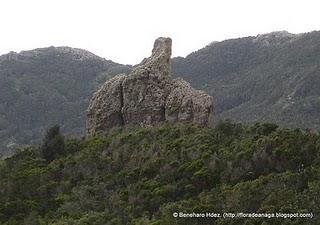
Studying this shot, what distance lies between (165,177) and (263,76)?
276ft

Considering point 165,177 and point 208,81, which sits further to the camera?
point 208,81

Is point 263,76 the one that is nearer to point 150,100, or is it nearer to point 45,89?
point 45,89

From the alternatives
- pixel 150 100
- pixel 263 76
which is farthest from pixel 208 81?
pixel 150 100

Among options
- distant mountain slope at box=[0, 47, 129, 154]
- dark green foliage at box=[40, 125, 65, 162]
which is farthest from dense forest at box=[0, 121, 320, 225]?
distant mountain slope at box=[0, 47, 129, 154]

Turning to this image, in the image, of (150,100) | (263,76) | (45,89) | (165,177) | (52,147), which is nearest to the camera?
(165,177)

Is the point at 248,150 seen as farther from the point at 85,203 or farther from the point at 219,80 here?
the point at 219,80

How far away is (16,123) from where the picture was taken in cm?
10906

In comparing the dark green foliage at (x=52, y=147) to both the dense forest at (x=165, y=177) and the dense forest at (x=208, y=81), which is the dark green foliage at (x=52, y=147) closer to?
the dense forest at (x=165, y=177)

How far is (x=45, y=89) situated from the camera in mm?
125500

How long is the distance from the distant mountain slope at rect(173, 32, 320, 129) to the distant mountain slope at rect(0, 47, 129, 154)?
19960 mm

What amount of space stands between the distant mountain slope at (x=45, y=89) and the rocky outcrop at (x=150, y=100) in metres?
50.5

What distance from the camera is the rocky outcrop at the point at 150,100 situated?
35594mm

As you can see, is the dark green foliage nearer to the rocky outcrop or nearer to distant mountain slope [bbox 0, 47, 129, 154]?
the rocky outcrop

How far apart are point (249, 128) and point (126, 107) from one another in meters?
8.77
